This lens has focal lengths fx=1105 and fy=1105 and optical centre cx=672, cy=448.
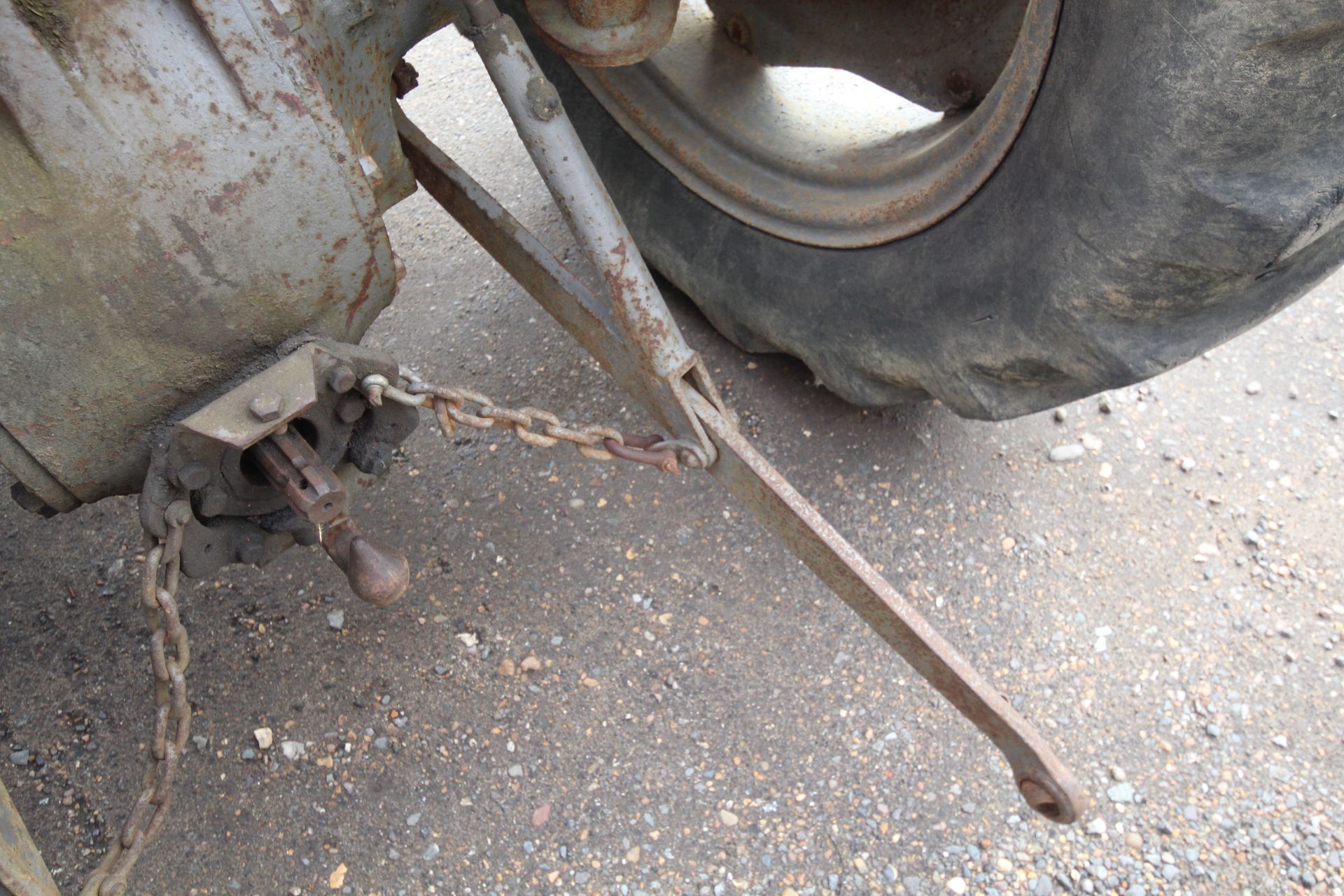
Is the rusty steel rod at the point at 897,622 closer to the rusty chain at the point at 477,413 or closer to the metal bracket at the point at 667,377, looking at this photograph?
the metal bracket at the point at 667,377

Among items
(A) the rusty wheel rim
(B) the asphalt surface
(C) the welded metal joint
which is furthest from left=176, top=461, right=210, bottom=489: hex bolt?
(A) the rusty wheel rim

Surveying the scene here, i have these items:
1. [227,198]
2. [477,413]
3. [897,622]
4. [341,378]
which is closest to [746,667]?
[897,622]

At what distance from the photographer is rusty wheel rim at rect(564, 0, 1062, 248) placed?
1.68 m

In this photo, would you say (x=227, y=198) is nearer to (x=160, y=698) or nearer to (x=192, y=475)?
(x=192, y=475)

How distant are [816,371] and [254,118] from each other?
3.38 ft

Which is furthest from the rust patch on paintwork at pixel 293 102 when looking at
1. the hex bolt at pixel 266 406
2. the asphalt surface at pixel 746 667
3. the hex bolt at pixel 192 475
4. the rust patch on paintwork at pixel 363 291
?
the asphalt surface at pixel 746 667

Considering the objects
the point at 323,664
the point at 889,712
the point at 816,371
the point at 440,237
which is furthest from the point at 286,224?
the point at 440,237

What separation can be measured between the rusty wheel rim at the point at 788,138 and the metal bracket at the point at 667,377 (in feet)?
1.38

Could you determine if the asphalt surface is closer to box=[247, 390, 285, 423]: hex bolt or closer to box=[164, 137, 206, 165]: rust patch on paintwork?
box=[247, 390, 285, 423]: hex bolt

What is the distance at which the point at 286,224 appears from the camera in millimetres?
1258

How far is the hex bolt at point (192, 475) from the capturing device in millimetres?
1283

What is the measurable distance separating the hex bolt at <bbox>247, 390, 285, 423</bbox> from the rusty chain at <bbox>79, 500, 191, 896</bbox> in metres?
0.16

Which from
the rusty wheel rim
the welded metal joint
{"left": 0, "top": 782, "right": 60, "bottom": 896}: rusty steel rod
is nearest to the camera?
{"left": 0, "top": 782, "right": 60, "bottom": 896}: rusty steel rod

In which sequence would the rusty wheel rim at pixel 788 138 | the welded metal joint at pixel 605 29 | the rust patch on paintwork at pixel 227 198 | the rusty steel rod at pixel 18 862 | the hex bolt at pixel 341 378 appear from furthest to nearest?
the rusty wheel rim at pixel 788 138 < the welded metal joint at pixel 605 29 < the hex bolt at pixel 341 378 < the rust patch on paintwork at pixel 227 198 < the rusty steel rod at pixel 18 862
